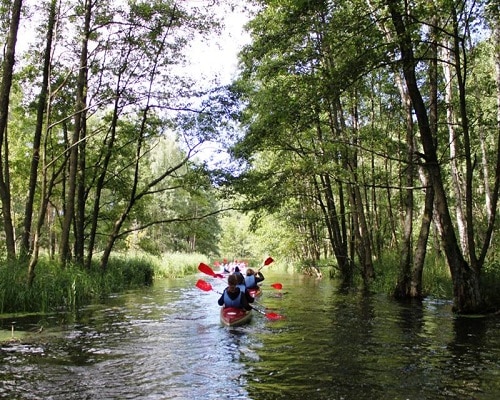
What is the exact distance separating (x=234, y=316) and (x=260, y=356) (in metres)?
2.93

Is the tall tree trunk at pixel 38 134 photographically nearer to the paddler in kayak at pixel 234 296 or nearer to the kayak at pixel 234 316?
the paddler in kayak at pixel 234 296

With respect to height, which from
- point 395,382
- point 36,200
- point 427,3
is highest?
point 427,3

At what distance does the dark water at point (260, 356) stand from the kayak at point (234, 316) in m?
0.29

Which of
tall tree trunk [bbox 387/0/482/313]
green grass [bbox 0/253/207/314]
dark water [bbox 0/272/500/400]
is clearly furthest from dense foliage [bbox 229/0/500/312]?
green grass [bbox 0/253/207/314]

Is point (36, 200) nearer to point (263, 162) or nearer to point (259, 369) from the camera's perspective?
point (263, 162)

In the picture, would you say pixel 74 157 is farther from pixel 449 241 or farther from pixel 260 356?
pixel 449 241

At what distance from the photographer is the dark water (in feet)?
17.0

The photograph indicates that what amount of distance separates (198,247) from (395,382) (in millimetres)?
60306

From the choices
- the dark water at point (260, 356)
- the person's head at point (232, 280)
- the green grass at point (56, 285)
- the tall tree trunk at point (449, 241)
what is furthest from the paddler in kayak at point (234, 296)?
the tall tree trunk at point (449, 241)

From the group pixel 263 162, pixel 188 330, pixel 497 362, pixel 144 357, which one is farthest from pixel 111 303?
pixel 263 162

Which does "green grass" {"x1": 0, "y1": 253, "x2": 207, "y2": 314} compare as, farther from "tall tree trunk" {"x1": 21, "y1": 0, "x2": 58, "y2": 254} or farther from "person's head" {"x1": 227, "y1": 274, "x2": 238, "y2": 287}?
"person's head" {"x1": 227, "y1": 274, "x2": 238, "y2": 287}

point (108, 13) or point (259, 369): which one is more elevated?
point (108, 13)

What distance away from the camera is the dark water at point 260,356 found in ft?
17.0

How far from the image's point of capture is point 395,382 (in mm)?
5430
